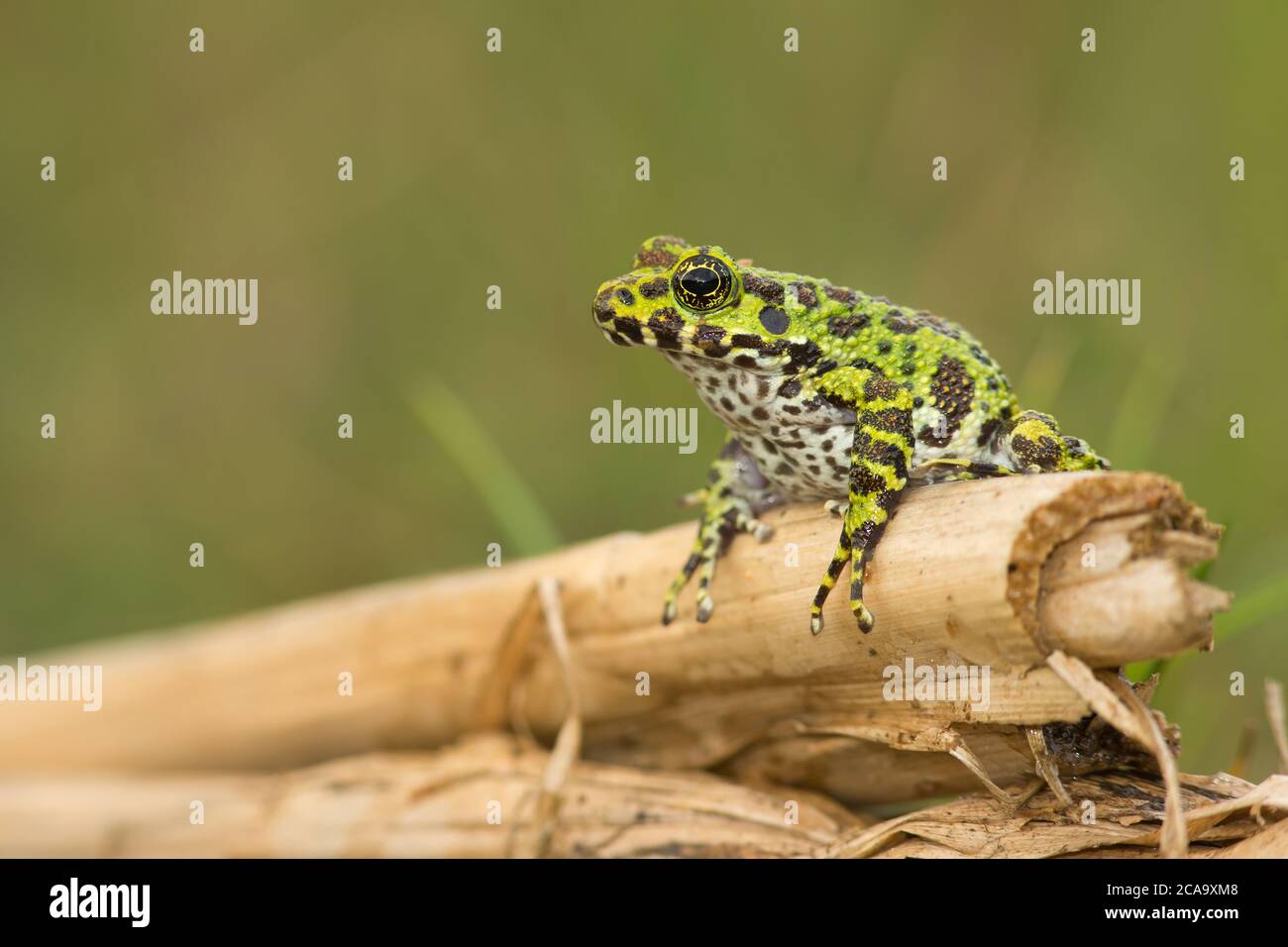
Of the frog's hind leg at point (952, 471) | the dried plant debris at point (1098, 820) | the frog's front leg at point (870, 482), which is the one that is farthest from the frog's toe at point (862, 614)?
the dried plant debris at point (1098, 820)

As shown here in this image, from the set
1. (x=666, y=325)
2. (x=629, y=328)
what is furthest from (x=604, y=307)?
(x=666, y=325)

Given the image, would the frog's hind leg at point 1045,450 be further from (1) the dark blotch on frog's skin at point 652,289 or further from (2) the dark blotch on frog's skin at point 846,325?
(1) the dark blotch on frog's skin at point 652,289

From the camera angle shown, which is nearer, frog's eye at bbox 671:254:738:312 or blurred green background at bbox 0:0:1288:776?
frog's eye at bbox 671:254:738:312

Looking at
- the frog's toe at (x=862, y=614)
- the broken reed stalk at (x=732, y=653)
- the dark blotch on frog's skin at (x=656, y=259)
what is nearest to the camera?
the broken reed stalk at (x=732, y=653)

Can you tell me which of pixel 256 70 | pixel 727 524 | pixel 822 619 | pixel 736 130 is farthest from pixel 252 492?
pixel 822 619

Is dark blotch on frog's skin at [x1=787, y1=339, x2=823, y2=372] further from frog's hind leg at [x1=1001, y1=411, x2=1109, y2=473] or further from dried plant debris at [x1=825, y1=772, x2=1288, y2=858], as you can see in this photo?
dried plant debris at [x1=825, y1=772, x2=1288, y2=858]

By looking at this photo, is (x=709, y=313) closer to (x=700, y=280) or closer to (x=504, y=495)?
(x=700, y=280)

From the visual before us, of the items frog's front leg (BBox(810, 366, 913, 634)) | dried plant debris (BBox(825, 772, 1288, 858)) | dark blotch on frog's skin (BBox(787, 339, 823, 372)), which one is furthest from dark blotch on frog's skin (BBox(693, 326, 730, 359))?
dried plant debris (BBox(825, 772, 1288, 858))

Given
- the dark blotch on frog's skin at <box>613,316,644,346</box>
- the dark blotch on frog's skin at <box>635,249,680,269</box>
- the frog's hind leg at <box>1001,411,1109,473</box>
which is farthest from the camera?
the dark blotch on frog's skin at <box>635,249,680,269</box>
